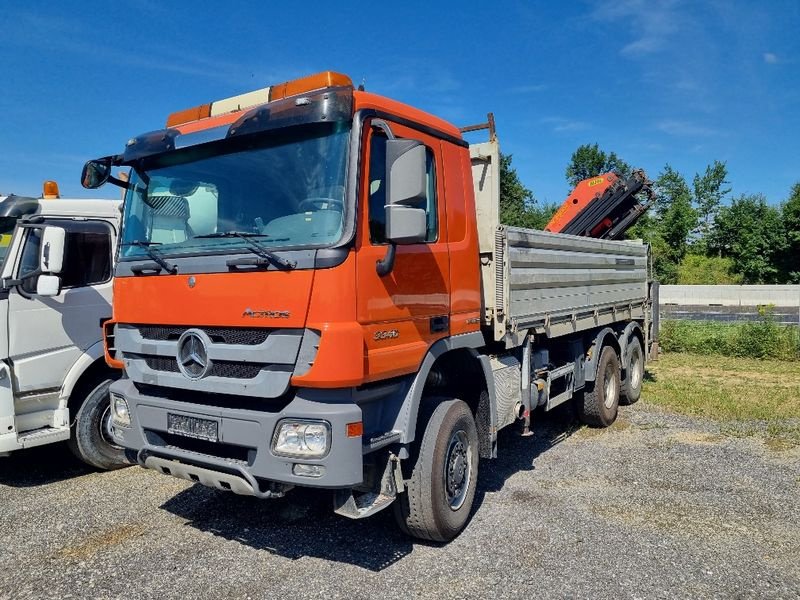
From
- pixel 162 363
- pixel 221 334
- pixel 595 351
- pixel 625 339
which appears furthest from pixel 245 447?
pixel 625 339

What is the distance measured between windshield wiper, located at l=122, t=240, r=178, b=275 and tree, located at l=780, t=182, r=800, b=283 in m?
42.1

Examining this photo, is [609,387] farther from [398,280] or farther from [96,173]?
[96,173]

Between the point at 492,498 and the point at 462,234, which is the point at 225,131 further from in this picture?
the point at 492,498

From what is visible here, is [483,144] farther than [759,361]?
No

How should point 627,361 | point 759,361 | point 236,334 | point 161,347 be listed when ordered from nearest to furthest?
point 236,334
point 161,347
point 627,361
point 759,361

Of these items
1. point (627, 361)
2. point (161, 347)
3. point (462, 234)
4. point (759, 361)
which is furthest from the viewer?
point (759, 361)

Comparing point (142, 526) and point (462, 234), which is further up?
point (462, 234)

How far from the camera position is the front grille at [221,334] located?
341 cm

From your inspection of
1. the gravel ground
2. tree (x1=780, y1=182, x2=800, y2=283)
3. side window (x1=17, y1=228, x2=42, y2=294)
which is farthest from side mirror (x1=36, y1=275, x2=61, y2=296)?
tree (x1=780, y1=182, x2=800, y2=283)

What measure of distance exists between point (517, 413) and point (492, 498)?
751mm

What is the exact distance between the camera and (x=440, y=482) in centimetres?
404

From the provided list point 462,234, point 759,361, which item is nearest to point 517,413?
point 462,234

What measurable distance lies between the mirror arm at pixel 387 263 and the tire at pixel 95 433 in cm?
358

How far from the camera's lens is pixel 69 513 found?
15.8 feet
